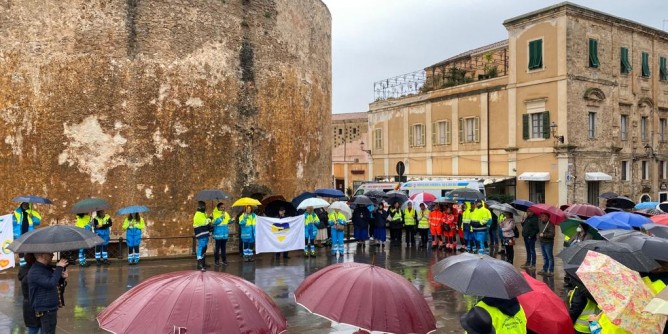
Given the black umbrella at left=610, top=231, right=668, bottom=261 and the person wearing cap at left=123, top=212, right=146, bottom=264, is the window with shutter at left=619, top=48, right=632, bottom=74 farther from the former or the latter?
the black umbrella at left=610, top=231, right=668, bottom=261

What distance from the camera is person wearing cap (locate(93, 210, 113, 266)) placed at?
14.6 metres

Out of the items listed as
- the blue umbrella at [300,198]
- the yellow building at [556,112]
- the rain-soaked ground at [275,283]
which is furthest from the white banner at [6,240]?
the yellow building at [556,112]

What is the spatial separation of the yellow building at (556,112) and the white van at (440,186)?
657 cm

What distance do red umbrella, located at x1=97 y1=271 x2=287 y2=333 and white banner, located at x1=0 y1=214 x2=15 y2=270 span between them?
961cm

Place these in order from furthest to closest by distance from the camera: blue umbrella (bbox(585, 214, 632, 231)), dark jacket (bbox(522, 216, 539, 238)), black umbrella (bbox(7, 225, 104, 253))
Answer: dark jacket (bbox(522, 216, 539, 238))
blue umbrella (bbox(585, 214, 632, 231))
black umbrella (bbox(7, 225, 104, 253))

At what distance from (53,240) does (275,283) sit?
6.34 metres

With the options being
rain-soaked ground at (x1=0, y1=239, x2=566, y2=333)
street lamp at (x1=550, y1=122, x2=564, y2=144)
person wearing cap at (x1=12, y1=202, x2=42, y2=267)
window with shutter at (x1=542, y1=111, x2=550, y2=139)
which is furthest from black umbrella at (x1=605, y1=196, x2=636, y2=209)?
person wearing cap at (x1=12, y1=202, x2=42, y2=267)

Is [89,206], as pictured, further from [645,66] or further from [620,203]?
[645,66]

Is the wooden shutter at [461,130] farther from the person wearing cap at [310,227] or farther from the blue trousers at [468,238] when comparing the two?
the person wearing cap at [310,227]

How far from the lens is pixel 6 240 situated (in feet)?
43.6

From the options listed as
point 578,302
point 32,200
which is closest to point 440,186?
point 32,200

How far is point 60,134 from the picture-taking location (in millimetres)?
15484

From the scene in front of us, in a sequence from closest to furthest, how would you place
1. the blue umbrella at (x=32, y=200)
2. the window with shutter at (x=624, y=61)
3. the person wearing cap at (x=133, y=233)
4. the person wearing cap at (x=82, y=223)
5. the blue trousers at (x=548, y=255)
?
the blue umbrella at (x=32, y=200) → the blue trousers at (x=548, y=255) → the person wearing cap at (x=82, y=223) → the person wearing cap at (x=133, y=233) → the window with shutter at (x=624, y=61)

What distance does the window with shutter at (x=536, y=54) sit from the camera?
104 feet
